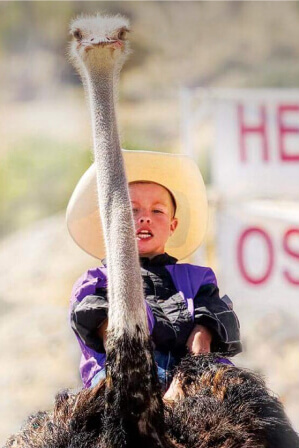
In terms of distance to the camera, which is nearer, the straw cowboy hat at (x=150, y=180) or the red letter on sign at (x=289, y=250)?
the straw cowboy hat at (x=150, y=180)

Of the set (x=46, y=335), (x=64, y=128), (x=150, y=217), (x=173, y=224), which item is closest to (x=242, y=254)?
(x=46, y=335)

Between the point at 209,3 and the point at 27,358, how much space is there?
8.45 m

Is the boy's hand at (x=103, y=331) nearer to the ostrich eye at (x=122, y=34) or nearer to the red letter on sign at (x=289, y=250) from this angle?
the ostrich eye at (x=122, y=34)

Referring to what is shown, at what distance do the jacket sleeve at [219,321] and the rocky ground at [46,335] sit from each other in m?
2.38

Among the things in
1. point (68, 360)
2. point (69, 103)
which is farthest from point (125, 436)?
point (69, 103)

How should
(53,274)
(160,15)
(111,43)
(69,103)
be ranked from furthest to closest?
(160,15) < (69,103) < (53,274) < (111,43)

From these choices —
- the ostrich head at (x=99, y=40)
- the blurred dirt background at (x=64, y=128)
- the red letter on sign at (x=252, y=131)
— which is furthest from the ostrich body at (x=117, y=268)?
the red letter on sign at (x=252, y=131)

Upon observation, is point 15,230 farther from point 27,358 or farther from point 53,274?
point 27,358

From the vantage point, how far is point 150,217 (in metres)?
2.19

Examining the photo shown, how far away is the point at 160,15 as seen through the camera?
42.5ft

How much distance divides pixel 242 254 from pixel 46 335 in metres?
1.69

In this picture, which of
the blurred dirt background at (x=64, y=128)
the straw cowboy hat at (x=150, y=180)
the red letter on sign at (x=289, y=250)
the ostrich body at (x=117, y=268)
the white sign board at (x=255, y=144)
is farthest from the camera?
the blurred dirt background at (x=64, y=128)

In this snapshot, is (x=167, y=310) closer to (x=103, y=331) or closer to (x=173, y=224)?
(x=103, y=331)

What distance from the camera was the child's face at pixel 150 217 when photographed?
85.2 inches
